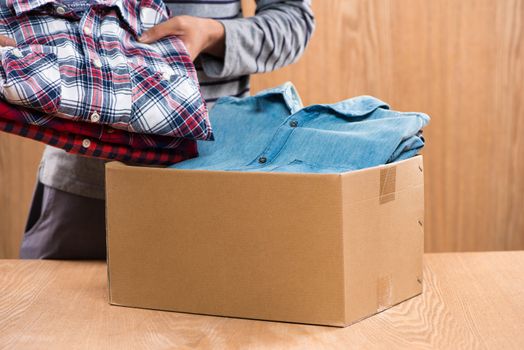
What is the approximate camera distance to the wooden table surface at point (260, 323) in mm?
671

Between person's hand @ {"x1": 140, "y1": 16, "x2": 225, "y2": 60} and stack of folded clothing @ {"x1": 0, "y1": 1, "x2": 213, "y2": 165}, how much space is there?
0.9 inches

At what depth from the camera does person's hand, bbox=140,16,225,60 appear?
87cm

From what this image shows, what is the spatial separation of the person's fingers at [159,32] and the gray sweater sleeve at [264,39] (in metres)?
0.11

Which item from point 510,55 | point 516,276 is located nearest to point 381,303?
point 516,276

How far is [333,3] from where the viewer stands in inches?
73.1

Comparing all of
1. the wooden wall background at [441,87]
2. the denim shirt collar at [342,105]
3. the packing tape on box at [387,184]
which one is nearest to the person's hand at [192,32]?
the denim shirt collar at [342,105]

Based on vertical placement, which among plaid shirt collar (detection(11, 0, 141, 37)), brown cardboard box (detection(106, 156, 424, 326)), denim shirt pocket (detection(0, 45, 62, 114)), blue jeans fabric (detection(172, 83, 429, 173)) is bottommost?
brown cardboard box (detection(106, 156, 424, 326))

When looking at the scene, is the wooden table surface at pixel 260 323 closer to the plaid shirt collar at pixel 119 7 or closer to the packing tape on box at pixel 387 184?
the packing tape on box at pixel 387 184

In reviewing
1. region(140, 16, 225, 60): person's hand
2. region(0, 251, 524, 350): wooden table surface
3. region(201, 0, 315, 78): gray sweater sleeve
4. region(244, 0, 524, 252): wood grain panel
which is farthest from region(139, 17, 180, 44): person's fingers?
region(244, 0, 524, 252): wood grain panel

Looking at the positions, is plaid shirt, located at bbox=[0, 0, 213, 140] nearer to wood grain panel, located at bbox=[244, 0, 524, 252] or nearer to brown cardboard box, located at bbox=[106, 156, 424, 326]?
brown cardboard box, located at bbox=[106, 156, 424, 326]

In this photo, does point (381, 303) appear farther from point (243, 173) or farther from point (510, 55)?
point (510, 55)

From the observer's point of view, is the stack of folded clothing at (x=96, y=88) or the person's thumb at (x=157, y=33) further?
the person's thumb at (x=157, y=33)

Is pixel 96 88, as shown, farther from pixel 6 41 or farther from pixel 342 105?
pixel 342 105

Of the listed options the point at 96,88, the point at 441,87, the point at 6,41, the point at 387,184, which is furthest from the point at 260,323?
the point at 441,87
